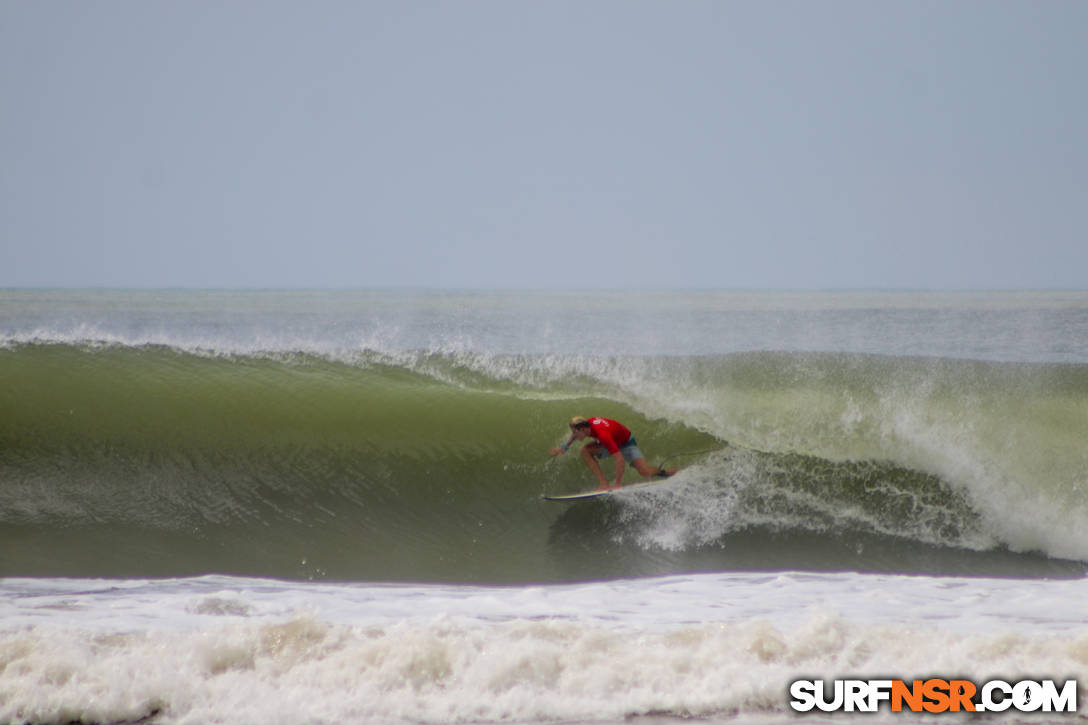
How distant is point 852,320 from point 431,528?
24.8 metres

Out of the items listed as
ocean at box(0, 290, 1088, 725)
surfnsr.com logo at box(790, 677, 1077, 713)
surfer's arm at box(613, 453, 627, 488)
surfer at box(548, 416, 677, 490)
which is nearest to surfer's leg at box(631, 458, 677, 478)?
surfer at box(548, 416, 677, 490)

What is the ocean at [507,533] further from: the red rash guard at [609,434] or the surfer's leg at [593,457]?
the red rash guard at [609,434]

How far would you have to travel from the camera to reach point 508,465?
27.6 feet

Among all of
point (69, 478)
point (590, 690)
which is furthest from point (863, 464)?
point (69, 478)

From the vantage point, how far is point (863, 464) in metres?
8.30

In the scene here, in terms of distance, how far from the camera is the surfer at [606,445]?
24.3ft

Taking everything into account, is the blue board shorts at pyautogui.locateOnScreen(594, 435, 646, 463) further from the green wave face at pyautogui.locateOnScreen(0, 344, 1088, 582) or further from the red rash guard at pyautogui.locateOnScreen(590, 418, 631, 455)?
the green wave face at pyautogui.locateOnScreen(0, 344, 1088, 582)

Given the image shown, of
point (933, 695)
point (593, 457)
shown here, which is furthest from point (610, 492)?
point (933, 695)

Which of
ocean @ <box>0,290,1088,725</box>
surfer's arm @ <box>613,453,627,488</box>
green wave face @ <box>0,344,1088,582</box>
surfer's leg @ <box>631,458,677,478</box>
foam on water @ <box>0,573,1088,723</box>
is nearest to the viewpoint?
foam on water @ <box>0,573,1088,723</box>

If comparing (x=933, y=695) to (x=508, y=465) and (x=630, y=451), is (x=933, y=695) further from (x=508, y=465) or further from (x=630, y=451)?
(x=508, y=465)

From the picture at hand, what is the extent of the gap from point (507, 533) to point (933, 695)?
13.8 feet

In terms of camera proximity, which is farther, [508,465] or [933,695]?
[508,465]

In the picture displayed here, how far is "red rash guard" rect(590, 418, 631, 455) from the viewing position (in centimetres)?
742

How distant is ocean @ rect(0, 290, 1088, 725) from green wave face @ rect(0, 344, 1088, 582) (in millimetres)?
32
